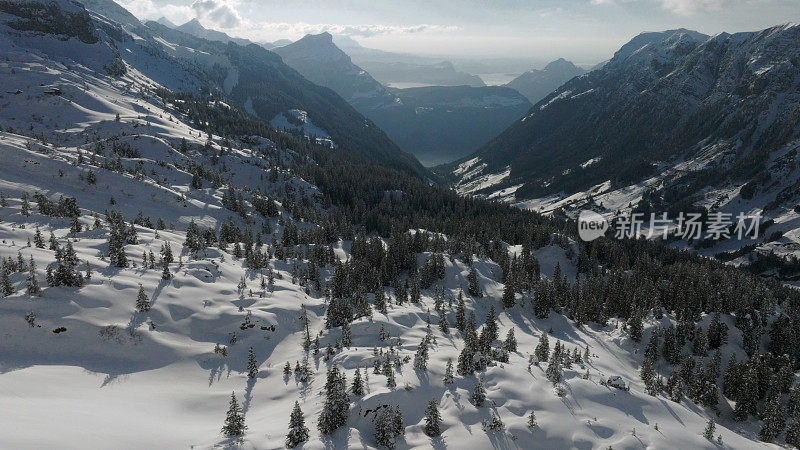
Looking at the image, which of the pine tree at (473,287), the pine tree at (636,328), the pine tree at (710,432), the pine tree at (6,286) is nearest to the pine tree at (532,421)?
the pine tree at (710,432)

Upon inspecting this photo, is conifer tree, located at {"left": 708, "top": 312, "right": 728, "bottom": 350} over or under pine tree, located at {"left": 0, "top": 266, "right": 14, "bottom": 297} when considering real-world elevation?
under

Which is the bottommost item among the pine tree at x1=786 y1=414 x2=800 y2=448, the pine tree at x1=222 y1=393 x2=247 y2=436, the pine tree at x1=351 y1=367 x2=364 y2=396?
the pine tree at x1=786 y1=414 x2=800 y2=448

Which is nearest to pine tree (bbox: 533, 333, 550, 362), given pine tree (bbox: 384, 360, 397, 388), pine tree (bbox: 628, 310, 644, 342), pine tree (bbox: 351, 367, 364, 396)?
pine tree (bbox: 384, 360, 397, 388)

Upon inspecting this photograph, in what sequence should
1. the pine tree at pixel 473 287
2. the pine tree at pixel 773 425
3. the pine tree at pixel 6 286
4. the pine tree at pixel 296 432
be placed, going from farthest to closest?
the pine tree at pixel 473 287 → the pine tree at pixel 773 425 → the pine tree at pixel 6 286 → the pine tree at pixel 296 432

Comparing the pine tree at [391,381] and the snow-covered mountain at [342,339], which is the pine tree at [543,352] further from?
the pine tree at [391,381]

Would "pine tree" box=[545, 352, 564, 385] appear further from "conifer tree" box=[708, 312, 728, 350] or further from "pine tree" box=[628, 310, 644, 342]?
"conifer tree" box=[708, 312, 728, 350]

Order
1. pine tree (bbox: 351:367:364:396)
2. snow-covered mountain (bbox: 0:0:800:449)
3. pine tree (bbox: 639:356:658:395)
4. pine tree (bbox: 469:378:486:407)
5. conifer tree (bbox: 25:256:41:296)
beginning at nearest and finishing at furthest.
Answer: snow-covered mountain (bbox: 0:0:800:449), pine tree (bbox: 351:367:364:396), pine tree (bbox: 469:378:486:407), conifer tree (bbox: 25:256:41:296), pine tree (bbox: 639:356:658:395)

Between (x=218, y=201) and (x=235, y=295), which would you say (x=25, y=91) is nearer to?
(x=218, y=201)
